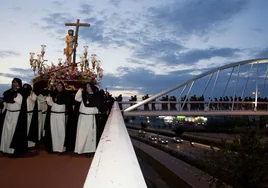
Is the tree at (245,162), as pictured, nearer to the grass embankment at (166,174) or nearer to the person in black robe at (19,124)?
the grass embankment at (166,174)

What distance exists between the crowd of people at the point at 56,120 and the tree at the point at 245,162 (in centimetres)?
1450

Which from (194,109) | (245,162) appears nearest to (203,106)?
(194,109)

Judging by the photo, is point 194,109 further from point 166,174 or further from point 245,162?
point 245,162

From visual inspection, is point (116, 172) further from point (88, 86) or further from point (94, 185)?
point (88, 86)

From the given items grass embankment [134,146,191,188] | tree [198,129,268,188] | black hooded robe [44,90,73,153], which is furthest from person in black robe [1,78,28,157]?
grass embankment [134,146,191,188]

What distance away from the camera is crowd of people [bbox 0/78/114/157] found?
744cm

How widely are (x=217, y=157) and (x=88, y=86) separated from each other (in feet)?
54.7

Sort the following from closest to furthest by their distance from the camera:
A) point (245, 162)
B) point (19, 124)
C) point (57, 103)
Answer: point (19, 124), point (57, 103), point (245, 162)

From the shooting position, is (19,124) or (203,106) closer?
(19,124)

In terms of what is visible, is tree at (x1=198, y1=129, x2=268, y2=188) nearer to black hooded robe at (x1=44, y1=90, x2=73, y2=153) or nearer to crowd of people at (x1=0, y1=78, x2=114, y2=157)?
crowd of people at (x1=0, y1=78, x2=114, y2=157)

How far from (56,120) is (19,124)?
40.0 inches

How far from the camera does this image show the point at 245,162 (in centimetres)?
2012

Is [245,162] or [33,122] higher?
[33,122]

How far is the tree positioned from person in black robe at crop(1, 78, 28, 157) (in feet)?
52.2
